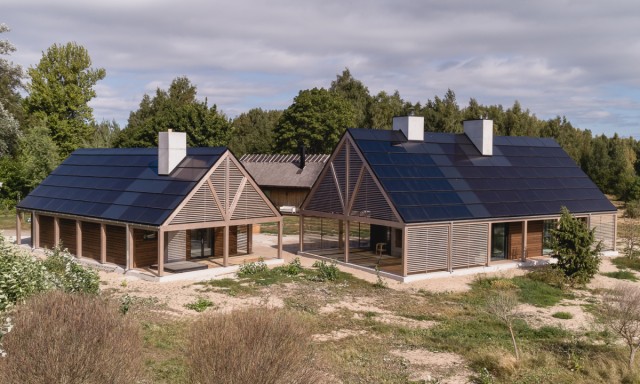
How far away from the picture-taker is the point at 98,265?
981 inches

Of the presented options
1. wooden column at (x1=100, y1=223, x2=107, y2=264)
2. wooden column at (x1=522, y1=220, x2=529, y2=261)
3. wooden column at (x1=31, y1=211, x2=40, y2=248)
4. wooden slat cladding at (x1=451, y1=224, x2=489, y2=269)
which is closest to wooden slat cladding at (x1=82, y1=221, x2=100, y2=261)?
wooden column at (x1=100, y1=223, x2=107, y2=264)

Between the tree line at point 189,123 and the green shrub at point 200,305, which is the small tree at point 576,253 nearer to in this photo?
the green shrub at point 200,305

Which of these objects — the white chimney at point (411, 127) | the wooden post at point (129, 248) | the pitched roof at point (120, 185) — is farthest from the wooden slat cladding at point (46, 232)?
the white chimney at point (411, 127)

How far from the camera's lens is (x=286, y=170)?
51750 millimetres

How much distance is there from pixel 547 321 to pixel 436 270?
22.9 feet

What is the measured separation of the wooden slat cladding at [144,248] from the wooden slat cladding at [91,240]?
258 centimetres

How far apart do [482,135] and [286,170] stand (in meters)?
24.5

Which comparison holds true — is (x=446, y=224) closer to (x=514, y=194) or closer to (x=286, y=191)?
(x=514, y=194)

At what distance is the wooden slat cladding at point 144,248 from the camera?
24.4m

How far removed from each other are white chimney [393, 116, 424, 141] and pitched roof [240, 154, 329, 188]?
20226 mm

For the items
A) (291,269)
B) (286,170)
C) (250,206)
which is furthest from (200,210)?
(286,170)

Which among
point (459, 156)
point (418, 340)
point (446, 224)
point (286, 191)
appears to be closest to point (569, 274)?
point (446, 224)

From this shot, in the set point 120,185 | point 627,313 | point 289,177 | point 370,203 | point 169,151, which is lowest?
point 627,313

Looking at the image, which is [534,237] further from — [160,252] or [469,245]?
[160,252]
